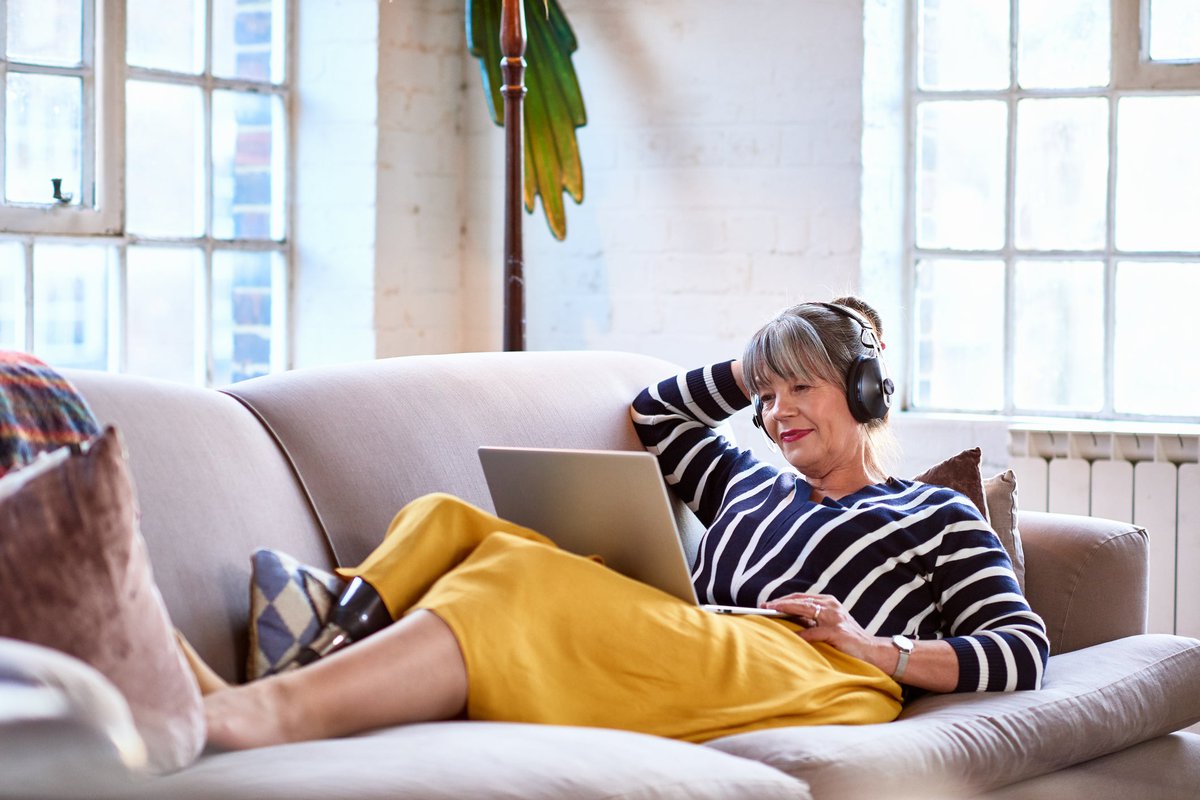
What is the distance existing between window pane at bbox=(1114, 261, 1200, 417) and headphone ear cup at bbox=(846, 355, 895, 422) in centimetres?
170

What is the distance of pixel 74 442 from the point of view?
65.2 inches

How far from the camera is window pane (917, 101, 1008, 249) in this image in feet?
12.2

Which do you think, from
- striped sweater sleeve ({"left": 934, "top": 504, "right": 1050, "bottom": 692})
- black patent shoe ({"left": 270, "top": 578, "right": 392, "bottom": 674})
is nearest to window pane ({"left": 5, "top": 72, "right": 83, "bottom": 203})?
black patent shoe ({"left": 270, "top": 578, "right": 392, "bottom": 674})

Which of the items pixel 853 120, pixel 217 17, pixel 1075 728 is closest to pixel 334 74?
pixel 217 17

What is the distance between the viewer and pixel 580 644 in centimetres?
173

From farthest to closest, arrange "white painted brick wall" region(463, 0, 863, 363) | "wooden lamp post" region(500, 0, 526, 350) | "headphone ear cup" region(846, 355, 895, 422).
→ "white painted brick wall" region(463, 0, 863, 363) < "wooden lamp post" region(500, 0, 526, 350) < "headphone ear cup" region(846, 355, 895, 422)

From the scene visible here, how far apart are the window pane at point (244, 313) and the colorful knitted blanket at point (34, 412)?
78.7 inches

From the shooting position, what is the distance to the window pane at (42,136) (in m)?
3.27

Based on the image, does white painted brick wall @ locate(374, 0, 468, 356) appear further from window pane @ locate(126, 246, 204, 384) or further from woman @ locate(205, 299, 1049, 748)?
woman @ locate(205, 299, 1049, 748)

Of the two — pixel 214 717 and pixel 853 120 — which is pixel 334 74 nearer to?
pixel 853 120

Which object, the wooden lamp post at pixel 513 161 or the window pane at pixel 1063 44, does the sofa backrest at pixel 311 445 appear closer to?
the wooden lamp post at pixel 513 161

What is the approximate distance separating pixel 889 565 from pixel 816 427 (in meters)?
0.26

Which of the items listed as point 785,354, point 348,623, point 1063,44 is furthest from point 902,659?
point 1063,44

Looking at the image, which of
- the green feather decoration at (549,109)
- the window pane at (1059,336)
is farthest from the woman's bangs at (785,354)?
the window pane at (1059,336)
